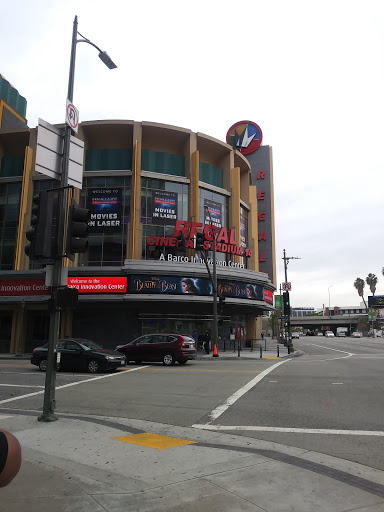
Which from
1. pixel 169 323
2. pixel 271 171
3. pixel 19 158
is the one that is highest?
pixel 271 171

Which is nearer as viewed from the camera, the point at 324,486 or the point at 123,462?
the point at 324,486

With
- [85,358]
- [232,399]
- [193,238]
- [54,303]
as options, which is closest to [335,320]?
[193,238]

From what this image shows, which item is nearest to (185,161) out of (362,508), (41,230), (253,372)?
(253,372)

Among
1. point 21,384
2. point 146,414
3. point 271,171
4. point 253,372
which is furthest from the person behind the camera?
point 271,171

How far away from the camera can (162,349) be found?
67.1 ft

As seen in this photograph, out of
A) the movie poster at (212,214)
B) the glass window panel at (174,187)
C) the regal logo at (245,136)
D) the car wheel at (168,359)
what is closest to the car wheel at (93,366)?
the car wheel at (168,359)

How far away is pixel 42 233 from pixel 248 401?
6.72m

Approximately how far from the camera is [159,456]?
5605mm

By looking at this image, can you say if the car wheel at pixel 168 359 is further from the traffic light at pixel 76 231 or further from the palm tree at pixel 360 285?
the palm tree at pixel 360 285

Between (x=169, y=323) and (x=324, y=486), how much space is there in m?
28.4

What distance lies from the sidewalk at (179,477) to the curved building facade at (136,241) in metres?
22.9

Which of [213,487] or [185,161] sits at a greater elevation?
[185,161]

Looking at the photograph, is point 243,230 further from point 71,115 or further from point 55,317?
point 55,317

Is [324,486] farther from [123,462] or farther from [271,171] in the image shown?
[271,171]
